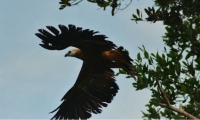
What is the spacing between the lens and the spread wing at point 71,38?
721cm

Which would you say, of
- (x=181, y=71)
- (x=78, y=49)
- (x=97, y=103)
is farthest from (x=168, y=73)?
(x=97, y=103)

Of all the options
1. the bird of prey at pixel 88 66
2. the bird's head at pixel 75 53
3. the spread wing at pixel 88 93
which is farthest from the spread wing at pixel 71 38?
the spread wing at pixel 88 93

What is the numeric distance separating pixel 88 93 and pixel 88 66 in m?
0.74

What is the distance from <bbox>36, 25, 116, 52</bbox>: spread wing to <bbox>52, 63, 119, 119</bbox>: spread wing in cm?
91

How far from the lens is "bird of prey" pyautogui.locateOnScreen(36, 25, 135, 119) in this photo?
7.32 metres

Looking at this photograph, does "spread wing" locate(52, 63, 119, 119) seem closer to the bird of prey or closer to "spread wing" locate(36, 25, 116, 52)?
the bird of prey

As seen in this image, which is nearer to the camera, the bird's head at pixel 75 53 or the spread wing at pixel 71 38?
the spread wing at pixel 71 38

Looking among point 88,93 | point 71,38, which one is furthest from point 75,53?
point 88,93

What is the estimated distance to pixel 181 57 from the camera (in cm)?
635

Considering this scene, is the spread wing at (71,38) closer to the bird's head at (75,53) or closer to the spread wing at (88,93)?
the bird's head at (75,53)

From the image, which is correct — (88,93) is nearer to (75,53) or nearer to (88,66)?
(88,66)

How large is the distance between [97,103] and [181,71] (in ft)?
8.95

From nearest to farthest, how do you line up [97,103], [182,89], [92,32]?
1. [182,89]
2. [92,32]
3. [97,103]

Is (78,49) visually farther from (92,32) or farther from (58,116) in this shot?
(58,116)
